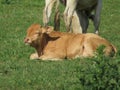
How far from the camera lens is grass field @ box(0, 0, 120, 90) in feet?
29.8

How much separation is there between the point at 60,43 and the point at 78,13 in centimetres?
294

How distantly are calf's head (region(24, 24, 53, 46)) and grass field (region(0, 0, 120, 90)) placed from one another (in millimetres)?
369

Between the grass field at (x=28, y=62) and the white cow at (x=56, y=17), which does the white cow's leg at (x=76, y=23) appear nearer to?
the white cow at (x=56, y=17)

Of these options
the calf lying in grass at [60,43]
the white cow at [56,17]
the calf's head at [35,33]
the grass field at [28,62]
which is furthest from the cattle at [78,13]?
the calf's head at [35,33]

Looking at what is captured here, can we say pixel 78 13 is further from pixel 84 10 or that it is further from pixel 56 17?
pixel 56 17

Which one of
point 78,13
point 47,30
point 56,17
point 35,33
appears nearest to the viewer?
point 35,33

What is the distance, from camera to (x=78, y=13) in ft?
47.6

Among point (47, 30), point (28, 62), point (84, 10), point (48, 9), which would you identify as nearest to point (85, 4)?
point (84, 10)

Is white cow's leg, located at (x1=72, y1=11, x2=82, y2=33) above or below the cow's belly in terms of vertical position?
below

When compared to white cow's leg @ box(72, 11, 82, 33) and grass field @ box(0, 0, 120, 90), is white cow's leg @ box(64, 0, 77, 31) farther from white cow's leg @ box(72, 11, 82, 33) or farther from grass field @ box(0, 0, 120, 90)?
white cow's leg @ box(72, 11, 82, 33)

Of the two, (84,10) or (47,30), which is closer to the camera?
(47,30)

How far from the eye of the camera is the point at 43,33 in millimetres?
11703

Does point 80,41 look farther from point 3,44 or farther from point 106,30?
point 106,30

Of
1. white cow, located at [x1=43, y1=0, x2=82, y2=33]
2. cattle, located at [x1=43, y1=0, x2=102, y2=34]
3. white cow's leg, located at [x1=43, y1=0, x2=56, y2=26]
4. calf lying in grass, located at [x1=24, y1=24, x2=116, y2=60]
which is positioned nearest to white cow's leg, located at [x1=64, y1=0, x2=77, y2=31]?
cattle, located at [x1=43, y1=0, x2=102, y2=34]
